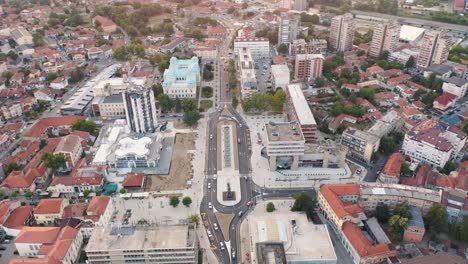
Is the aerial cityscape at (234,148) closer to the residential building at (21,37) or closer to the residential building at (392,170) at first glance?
the residential building at (392,170)

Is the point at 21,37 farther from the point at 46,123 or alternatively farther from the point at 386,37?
the point at 386,37

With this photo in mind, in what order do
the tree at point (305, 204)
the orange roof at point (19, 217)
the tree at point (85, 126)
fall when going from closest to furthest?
1. the orange roof at point (19, 217)
2. the tree at point (305, 204)
3. the tree at point (85, 126)

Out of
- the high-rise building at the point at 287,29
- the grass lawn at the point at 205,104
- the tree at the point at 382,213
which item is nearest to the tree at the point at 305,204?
the tree at the point at 382,213

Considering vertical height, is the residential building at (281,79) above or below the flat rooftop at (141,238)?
above

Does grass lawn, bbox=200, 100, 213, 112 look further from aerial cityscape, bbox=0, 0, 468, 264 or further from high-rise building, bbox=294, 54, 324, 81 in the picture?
high-rise building, bbox=294, 54, 324, 81

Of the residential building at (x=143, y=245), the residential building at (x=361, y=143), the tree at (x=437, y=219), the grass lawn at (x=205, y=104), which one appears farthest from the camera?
the grass lawn at (x=205, y=104)

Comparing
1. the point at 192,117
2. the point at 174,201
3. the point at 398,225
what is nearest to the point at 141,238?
the point at 174,201
